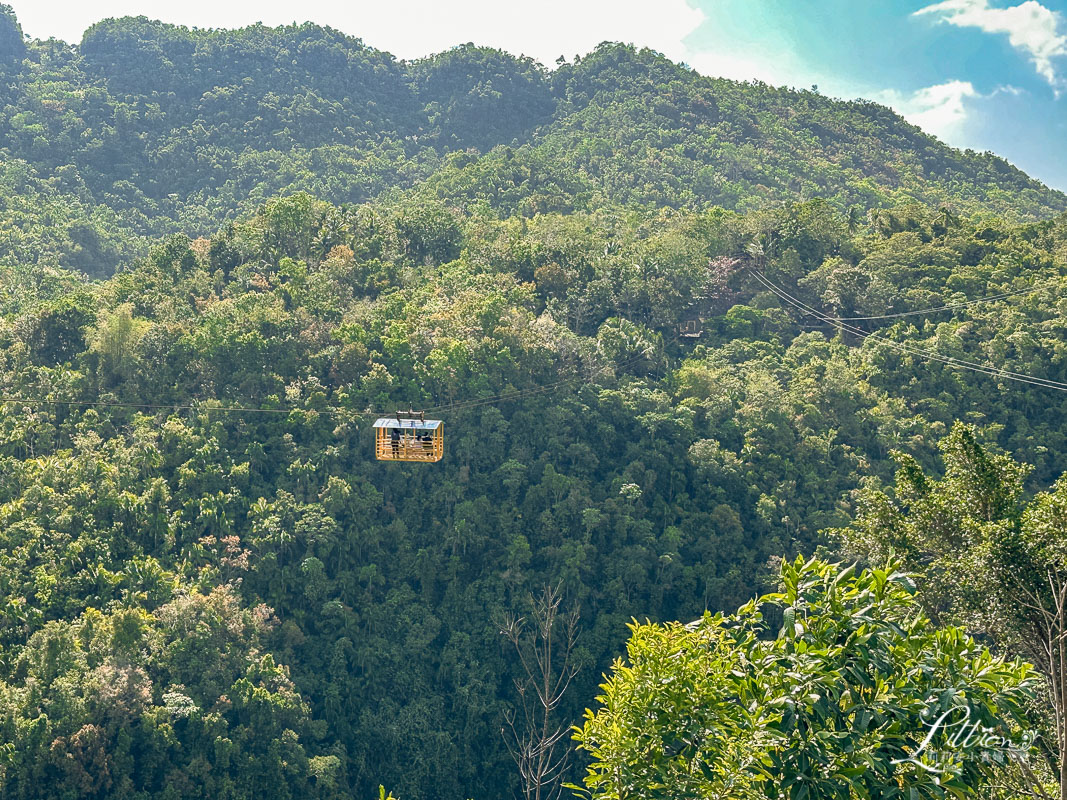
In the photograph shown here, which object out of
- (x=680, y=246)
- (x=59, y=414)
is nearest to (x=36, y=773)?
(x=59, y=414)

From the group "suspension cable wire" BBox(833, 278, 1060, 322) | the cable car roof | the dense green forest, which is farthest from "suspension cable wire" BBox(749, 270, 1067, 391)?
the cable car roof

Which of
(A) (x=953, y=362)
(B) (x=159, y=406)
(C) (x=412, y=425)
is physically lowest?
(B) (x=159, y=406)

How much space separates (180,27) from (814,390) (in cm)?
7256

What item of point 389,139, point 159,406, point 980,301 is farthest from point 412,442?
point 389,139

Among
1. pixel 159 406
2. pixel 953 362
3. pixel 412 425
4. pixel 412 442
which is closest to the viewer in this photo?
pixel 412 425

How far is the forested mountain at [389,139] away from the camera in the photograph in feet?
229

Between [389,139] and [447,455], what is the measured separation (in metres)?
53.6

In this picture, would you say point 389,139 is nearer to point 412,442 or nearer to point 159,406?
point 159,406

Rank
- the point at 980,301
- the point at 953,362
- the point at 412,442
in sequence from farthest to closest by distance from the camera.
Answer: the point at 980,301 < the point at 953,362 < the point at 412,442

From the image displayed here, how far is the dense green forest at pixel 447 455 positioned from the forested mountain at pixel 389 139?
9649 mm

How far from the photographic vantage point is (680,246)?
162 ft

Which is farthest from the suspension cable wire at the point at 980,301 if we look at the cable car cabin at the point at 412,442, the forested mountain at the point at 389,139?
the cable car cabin at the point at 412,442

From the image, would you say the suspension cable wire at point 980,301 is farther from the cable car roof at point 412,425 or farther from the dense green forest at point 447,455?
the cable car roof at point 412,425

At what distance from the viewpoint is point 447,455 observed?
3881 centimetres
